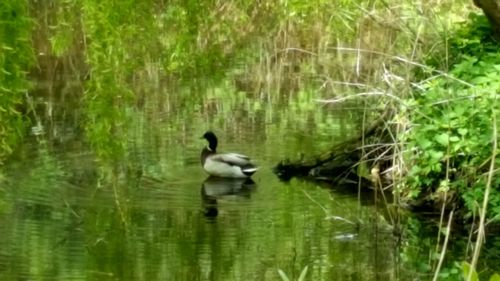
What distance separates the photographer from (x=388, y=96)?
7.54 metres

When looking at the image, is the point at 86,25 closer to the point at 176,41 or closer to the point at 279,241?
the point at 176,41

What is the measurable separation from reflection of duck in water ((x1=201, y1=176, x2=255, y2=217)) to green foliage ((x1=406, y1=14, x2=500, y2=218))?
5.25ft

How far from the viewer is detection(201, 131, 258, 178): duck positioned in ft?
31.5

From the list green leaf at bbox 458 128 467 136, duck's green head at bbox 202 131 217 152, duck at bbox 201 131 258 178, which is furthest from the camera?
duck's green head at bbox 202 131 217 152

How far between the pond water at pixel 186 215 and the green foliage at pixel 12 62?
2.23m

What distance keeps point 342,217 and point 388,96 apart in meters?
0.98

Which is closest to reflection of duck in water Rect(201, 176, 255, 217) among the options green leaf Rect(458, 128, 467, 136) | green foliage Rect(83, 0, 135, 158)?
green leaf Rect(458, 128, 467, 136)

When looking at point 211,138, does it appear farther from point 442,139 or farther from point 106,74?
point 106,74

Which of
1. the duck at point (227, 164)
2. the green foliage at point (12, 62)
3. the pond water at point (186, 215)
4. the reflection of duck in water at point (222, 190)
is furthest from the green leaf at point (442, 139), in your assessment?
the green foliage at point (12, 62)

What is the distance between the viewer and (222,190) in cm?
937

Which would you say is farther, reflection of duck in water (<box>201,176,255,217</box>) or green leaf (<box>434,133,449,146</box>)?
reflection of duck in water (<box>201,176,255,217</box>)

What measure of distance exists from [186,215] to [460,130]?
202 cm

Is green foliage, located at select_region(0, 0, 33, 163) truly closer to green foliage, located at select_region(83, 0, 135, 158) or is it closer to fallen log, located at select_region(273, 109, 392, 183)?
green foliage, located at select_region(83, 0, 135, 158)

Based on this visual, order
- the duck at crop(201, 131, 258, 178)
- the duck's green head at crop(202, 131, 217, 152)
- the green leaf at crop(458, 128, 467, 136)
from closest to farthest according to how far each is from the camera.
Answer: the green leaf at crop(458, 128, 467, 136), the duck at crop(201, 131, 258, 178), the duck's green head at crop(202, 131, 217, 152)
